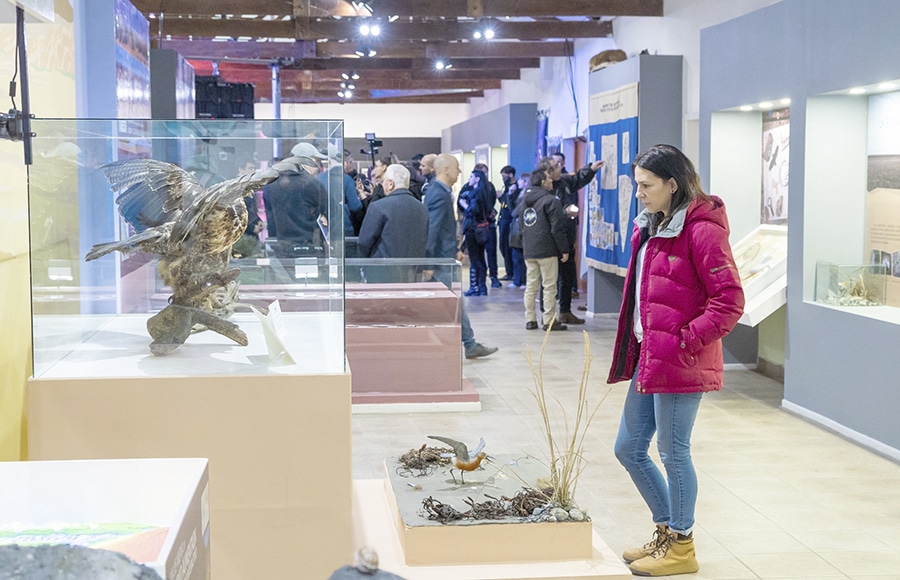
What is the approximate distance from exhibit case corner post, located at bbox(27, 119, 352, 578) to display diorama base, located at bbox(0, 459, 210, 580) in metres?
1.14

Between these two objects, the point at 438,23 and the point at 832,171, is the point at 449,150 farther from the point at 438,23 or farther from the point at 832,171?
the point at 832,171

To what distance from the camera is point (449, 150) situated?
88.9ft

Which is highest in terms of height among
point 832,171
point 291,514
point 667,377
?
point 832,171

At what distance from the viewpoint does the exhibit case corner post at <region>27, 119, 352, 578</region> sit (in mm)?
3039

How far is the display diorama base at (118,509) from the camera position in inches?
58.4

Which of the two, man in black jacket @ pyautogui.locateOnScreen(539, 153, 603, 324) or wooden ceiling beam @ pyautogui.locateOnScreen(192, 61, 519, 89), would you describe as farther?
wooden ceiling beam @ pyautogui.locateOnScreen(192, 61, 519, 89)

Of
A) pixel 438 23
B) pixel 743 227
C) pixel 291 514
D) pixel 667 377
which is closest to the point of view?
pixel 291 514

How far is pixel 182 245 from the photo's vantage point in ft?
10.4

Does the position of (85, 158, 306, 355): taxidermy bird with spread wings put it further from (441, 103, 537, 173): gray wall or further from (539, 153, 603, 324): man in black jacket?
(441, 103, 537, 173): gray wall

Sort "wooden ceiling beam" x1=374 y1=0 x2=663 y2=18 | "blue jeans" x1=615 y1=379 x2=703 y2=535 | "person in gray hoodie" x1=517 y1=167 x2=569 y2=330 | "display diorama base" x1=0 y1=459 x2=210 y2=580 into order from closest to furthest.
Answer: "display diorama base" x1=0 y1=459 x2=210 y2=580 < "blue jeans" x1=615 y1=379 x2=703 y2=535 < "person in gray hoodie" x1=517 y1=167 x2=569 y2=330 < "wooden ceiling beam" x1=374 y1=0 x2=663 y2=18

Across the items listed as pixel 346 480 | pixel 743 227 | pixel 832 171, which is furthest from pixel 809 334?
pixel 346 480

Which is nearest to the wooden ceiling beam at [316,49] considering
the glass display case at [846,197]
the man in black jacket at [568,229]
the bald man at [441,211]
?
the man in black jacket at [568,229]

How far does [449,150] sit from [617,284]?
1624 centimetres

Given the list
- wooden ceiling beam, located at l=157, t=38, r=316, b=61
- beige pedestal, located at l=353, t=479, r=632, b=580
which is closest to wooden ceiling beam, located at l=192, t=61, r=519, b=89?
wooden ceiling beam, located at l=157, t=38, r=316, b=61
